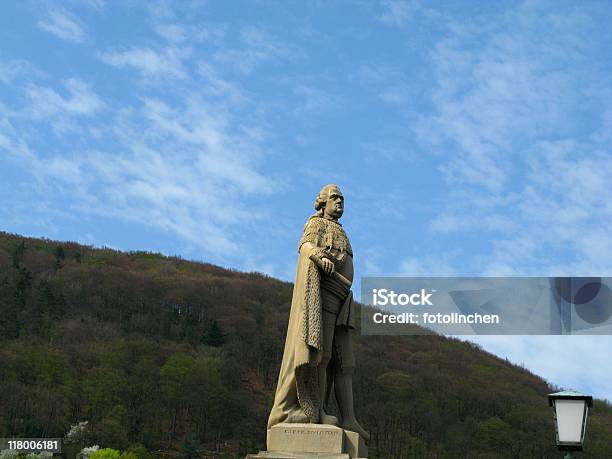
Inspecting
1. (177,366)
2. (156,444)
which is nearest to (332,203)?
(156,444)

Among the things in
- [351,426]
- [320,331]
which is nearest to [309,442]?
[351,426]

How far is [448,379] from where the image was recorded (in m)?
141

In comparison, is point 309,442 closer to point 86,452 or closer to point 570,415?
point 570,415

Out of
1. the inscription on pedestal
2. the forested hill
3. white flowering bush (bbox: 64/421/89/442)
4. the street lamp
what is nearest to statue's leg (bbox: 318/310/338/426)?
the inscription on pedestal

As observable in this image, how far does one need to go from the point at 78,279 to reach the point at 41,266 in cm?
858

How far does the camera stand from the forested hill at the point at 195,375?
371 feet

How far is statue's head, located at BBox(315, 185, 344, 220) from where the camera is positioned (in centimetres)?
1270

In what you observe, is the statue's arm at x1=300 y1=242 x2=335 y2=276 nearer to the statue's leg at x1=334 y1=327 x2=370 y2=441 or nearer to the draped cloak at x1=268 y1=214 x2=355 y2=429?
the draped cloak at x1=268 y1=214 x2=355 y2=429

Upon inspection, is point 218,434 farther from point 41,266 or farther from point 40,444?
point 41,266

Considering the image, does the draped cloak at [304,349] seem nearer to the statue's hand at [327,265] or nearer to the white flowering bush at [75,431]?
the statue's hand at [327,265]

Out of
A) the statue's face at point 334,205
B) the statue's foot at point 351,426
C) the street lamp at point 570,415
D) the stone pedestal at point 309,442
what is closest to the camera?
the street lamp at point 570,415

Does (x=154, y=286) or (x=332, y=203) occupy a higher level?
(x=154, y=286)

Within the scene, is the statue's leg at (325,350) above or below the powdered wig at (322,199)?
below

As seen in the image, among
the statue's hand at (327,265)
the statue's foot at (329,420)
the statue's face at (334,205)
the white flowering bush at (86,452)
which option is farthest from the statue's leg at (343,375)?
the white flowering bush at (86,452)
